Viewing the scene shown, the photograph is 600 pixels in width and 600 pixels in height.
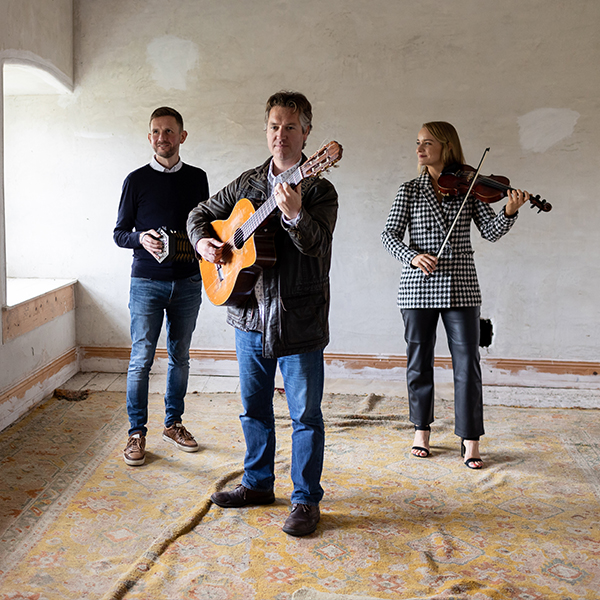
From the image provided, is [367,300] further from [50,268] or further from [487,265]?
[50,268]

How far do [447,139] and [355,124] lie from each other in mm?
1481

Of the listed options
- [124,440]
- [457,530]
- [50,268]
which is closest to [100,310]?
[50,268]

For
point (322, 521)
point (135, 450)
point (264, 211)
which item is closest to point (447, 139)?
point (264, 211)

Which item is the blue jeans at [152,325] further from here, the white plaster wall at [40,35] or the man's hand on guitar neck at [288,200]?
the white plaster wall at [40,35]

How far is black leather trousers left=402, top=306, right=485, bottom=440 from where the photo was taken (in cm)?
294

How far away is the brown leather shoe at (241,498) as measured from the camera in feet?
8.42

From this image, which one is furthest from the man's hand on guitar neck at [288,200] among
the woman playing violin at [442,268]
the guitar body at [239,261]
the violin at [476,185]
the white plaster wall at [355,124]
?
the white plaster wall at [355,124]

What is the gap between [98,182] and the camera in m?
4.43

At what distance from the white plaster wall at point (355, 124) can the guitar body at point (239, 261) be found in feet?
6.55

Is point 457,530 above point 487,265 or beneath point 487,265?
Answer: beneath

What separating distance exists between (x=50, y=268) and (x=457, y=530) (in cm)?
332

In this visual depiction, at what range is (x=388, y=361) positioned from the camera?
447 cm

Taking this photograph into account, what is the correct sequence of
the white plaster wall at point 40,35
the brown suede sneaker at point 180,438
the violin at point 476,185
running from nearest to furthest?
the violin at point 476,185 < the brown suede sneaker at point 180,438 < the white plaster wall at point 40,35

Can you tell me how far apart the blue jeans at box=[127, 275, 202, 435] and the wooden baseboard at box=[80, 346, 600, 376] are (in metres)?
1.38
